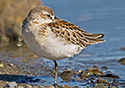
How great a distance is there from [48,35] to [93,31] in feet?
19.7

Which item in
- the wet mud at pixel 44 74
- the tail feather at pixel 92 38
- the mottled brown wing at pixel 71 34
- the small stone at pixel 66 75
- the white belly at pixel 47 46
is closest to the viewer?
the white belly at pixel 47 46

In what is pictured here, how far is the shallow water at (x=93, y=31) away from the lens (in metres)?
11.1

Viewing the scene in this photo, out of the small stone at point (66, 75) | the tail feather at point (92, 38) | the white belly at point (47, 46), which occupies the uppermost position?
the tail feather at point (92, 38)

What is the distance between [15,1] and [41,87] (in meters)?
5.96

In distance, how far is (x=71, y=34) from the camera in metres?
Result: 8.97

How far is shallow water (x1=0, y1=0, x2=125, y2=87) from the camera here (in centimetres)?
1111

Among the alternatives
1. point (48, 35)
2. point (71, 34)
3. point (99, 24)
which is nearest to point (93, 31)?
point (99, 24)

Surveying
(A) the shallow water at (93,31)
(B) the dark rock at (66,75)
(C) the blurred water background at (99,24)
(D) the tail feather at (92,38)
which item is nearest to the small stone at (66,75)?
(B) the dark rock at (66,75)

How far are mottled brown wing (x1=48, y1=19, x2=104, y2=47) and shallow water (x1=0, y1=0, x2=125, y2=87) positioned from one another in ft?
3.91

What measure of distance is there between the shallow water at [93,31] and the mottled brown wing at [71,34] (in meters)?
1.19

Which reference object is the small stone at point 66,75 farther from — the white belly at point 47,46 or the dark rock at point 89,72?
the white belly at point 47,46

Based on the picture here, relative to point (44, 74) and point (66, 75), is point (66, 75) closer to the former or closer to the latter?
point (66, 75)

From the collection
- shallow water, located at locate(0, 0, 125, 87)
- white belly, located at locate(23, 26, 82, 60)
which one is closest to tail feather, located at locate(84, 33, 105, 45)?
white belly, located at locate(23, 26, 82, 60)

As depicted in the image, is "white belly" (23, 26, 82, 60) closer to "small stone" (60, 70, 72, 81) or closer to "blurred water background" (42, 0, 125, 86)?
"small stone" (60, 70, 72, 81)
